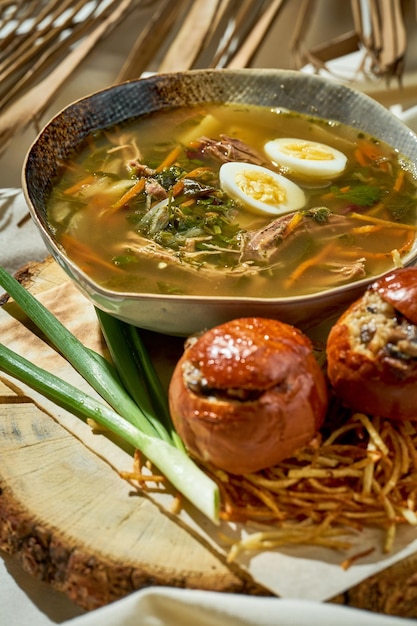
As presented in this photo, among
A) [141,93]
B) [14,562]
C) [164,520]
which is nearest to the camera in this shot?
[164,520]

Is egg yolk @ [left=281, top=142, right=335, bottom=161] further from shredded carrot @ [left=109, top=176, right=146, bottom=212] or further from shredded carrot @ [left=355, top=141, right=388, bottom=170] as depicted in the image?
shredded carrot @ [left=109, top=176, right=146, bottom=212]

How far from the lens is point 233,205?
3.14 meters

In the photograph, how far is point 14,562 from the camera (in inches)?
98.2

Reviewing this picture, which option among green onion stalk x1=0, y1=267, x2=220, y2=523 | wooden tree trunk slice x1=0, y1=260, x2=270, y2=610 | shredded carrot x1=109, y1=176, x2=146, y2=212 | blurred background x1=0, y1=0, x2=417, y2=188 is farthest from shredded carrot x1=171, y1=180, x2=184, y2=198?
blurred background x1=0, y1=0, x2=417, y2=188

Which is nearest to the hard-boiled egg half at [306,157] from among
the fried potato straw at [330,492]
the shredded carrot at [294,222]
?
the shredded carrot at [294,222]

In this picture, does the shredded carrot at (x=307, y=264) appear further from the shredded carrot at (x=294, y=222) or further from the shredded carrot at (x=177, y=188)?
the shredded carrot at (x=177, y=188)

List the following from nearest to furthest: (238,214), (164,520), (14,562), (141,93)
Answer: (164,520)
(14,562)
(238,214)
(141,93)

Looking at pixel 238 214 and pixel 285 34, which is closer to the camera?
pixel 238 214

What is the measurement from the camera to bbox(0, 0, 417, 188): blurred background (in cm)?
458

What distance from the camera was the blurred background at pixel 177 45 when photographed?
4.58 meters

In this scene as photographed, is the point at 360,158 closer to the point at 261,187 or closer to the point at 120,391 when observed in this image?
the point at 261,187

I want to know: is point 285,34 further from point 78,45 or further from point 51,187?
point 51,187

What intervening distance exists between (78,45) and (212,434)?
3.75 m

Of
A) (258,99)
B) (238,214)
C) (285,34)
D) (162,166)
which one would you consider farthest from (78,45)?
(238,214)
